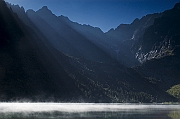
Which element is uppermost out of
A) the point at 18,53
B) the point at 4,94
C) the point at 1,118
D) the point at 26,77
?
the point at 18,53

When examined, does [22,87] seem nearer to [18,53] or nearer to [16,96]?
[16,96]

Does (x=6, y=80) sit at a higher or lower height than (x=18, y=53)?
lower

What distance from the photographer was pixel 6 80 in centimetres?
17025

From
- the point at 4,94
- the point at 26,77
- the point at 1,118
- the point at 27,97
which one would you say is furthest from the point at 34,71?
the point at 1,118

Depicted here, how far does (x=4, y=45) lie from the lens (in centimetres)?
19738

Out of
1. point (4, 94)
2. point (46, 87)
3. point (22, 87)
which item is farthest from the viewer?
point (46, 87)

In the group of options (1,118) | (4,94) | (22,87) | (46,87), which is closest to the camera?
(1,118)

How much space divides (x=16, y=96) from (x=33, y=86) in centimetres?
1872

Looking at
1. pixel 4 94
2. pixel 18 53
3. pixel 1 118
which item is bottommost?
pixel 1 118

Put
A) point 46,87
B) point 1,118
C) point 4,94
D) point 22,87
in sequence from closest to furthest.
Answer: point 1,118, point 4,94, point 22,87, point 46,87

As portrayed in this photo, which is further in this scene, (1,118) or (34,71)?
(34,71)

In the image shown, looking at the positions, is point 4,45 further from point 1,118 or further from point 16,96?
point 1,118

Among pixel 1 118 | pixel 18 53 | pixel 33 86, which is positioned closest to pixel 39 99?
pixel 33 86

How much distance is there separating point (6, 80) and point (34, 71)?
94.0 ft
